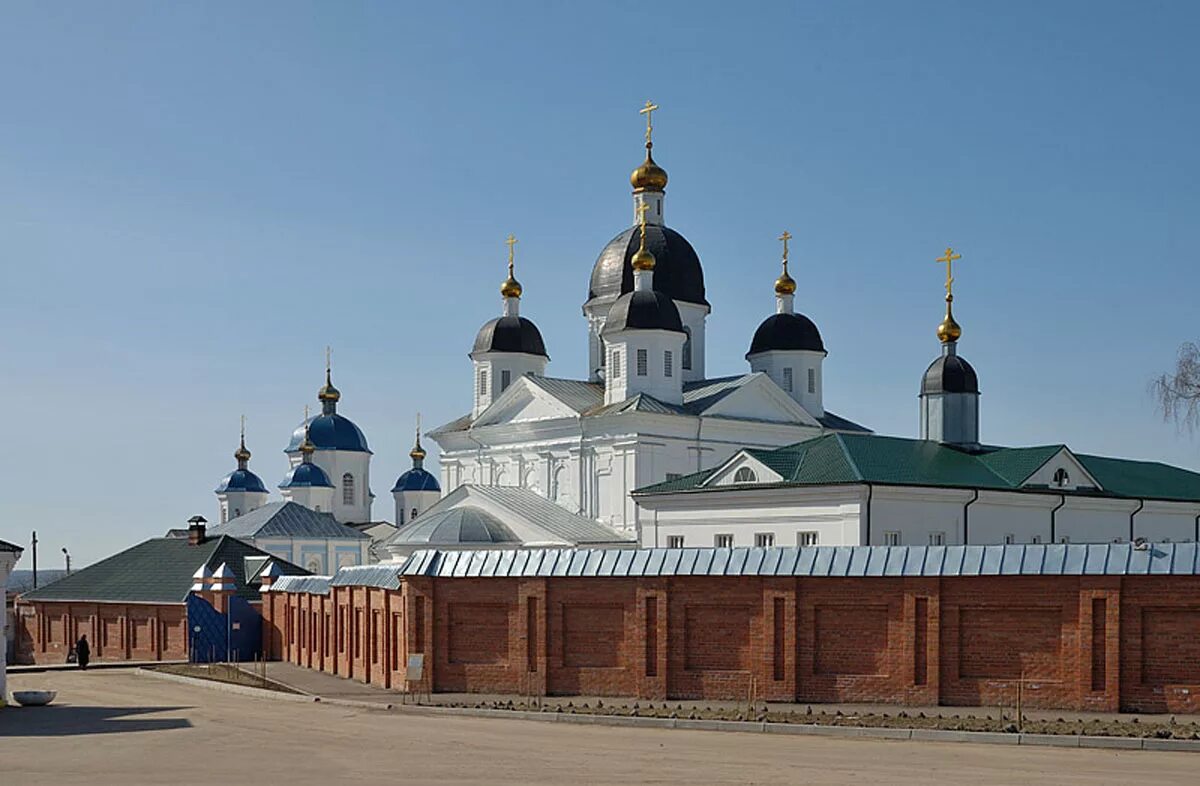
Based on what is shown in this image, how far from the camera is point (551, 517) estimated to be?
51.7m

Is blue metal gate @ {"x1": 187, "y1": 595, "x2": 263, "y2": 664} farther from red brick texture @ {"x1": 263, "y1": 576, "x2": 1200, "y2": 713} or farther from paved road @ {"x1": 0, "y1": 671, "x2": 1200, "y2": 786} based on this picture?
paved road @ {"x1": 0, "y1": 671, "x2": 1200, "y2": 786}

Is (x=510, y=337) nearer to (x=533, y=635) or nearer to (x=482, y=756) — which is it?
(x=533, y=635)

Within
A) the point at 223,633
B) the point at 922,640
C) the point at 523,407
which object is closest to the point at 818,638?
the point at 922,640

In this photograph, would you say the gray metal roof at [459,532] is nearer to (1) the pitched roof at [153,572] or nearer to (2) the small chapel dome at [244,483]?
(1) the pitched roof at [153,572]

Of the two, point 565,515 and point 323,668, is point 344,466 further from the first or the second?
point 323,668

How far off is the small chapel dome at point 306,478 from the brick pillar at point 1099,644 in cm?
6495

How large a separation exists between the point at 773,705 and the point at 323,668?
15927mm

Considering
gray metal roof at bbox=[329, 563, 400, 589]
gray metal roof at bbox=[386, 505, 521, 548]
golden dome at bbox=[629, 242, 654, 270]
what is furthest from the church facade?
gray metal roof at bbox=[329, 563, 400, 589]

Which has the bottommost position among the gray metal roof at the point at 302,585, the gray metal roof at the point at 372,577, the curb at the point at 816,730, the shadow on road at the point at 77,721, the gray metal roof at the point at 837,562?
the shadow on road at the point at 77,721

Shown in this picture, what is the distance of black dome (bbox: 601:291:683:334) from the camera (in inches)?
2147

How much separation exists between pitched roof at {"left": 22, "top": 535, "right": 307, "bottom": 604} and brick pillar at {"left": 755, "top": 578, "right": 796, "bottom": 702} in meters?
27.1

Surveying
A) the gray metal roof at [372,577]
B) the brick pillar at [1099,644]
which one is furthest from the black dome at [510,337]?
the brick pillar at [1099,644]

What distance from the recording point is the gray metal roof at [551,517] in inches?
1984

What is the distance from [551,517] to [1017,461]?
598 inches
